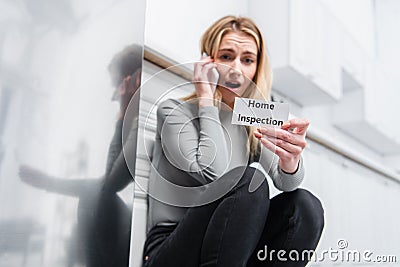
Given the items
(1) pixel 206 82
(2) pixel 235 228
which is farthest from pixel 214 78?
(2) pixel 235 228

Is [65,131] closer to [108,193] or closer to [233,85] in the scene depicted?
[108,193]

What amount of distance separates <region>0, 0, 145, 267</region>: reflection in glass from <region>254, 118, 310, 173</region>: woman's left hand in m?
0.27

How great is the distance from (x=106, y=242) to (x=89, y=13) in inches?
8.3

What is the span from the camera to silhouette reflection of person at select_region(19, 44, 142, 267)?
0.33 metres

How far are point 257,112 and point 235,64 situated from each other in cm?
23

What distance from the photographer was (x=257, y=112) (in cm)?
57

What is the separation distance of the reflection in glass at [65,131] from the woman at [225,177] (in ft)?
0.69

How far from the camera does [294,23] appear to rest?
5.74 feet

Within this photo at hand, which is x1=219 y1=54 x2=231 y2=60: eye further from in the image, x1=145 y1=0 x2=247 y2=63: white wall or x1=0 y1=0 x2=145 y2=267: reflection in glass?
x1=145 y1=0 x2=247 y2=63: white wall

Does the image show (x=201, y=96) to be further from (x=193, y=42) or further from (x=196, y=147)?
(x=193, y=42)

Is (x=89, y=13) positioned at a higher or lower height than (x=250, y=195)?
higher

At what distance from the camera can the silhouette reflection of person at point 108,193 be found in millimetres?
329

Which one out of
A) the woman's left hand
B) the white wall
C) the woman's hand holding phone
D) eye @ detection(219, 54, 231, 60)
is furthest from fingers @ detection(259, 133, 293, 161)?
the white wall

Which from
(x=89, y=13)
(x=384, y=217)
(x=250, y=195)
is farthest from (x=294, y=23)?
(x=89, y=13)
